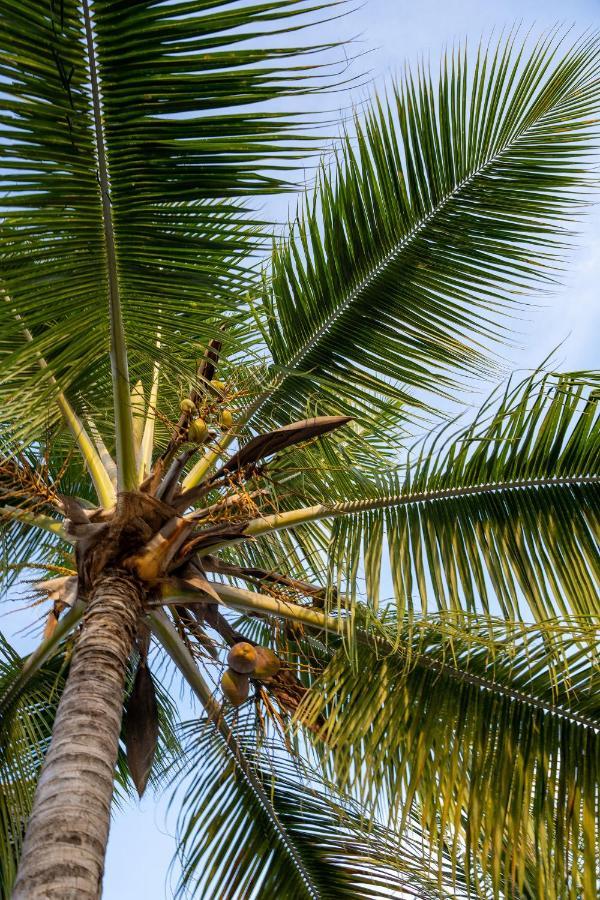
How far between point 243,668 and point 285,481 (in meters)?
1.11

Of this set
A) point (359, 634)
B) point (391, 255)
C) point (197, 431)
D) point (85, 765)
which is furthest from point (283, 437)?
point (85, 765)

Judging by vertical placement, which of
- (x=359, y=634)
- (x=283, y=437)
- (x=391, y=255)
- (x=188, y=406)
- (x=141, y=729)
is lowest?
(x=141, y=729)

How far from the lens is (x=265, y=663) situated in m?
3.35

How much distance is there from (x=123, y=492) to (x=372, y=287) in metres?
1.57

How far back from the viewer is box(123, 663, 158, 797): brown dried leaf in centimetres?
347

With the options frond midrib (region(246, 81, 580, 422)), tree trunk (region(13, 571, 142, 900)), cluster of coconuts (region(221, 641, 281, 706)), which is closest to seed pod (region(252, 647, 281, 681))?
cluster of coconuts (region(221, 641, 281, 706))

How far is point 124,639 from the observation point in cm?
299

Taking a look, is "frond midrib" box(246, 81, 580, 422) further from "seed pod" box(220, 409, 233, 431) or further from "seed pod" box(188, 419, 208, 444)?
"seed pod" box(188, 419, 208, 444)

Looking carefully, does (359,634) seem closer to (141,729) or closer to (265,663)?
(265,663)

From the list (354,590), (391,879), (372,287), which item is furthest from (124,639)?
(372,287)

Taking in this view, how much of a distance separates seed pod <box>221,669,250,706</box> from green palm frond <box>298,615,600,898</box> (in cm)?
28

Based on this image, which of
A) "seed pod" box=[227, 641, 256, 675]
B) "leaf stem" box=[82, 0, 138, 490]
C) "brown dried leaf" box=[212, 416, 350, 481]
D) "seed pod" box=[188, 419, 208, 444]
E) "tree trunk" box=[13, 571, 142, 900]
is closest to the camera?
"tree trunk" box=[13, 571, 142, 900]

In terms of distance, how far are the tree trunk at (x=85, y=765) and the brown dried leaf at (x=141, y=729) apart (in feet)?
1.71

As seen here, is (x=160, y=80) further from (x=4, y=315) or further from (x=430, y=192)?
(x=430, y=192)
